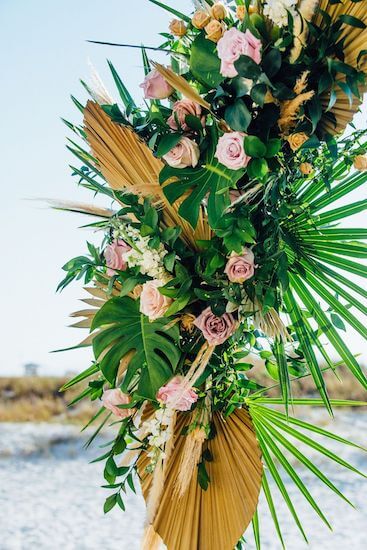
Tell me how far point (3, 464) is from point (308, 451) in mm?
2872

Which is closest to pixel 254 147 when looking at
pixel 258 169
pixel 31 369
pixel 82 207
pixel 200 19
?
pixel 258 169

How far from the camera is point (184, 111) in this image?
109cm

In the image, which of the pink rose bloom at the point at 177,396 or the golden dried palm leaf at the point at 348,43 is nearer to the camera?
the golden dried palm leaf at the point at 348,43

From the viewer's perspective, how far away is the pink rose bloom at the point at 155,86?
1.11 m

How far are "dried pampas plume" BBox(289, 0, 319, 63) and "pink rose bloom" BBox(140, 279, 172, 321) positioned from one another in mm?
398

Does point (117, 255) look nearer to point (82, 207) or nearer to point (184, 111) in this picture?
point (82, 207)

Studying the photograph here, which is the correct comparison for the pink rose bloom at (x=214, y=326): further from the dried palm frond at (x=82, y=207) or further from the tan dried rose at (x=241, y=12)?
the tan dried rose at (x=241, y=12)

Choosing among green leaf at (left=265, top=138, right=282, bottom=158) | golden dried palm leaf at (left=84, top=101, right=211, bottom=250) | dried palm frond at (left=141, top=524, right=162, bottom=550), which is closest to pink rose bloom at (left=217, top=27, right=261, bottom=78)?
green leaf at (left=265, top=138, right=282, bottom=158)

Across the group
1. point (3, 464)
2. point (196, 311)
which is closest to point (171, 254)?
point (196, 311)

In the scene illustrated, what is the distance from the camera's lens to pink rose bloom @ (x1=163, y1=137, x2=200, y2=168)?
108cm

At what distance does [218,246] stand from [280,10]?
348 mm

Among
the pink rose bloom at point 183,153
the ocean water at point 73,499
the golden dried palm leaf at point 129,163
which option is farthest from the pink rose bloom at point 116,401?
the ocean water at point 73,499

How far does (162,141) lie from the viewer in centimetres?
108

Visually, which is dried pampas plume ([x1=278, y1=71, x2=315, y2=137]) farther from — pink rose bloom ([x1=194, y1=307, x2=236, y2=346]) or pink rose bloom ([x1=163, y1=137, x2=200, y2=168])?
pink rose bloom ([x1=194, y1=307, x2=236, y2=346])
